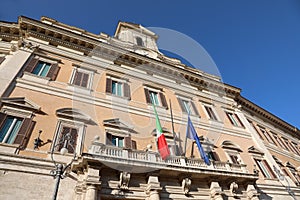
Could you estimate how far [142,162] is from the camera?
727cm

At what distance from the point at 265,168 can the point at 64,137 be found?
1218cm

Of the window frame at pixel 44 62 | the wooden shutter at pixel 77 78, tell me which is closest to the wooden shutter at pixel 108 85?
the wooden shutter at pixel 77 78

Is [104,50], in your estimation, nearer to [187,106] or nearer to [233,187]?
[187,106]

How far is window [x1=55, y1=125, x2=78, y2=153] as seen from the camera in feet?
25.0

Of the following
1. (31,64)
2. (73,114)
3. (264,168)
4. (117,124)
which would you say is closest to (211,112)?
(264,168)

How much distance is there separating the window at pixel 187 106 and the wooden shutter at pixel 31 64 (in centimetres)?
926

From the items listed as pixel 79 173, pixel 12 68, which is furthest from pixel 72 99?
pixel 79 173

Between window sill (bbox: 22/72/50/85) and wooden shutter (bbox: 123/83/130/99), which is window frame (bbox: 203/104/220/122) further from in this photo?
window sill (bbox: 22/72/50/85)

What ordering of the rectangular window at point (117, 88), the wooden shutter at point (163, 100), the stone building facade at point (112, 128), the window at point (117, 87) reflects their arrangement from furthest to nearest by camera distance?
the wooden shutter at point (163, 100), the rectangular window at point (117, 88), the window at point (117, 87), the stone building facade at point (112, 128)

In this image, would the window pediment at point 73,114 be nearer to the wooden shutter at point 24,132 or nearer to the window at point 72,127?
the window at point 72,127

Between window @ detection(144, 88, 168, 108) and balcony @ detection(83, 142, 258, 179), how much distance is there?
478 cm

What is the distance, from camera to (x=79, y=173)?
6.91 metres

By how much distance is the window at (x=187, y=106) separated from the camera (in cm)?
1350

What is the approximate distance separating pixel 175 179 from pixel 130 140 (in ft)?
8.72
